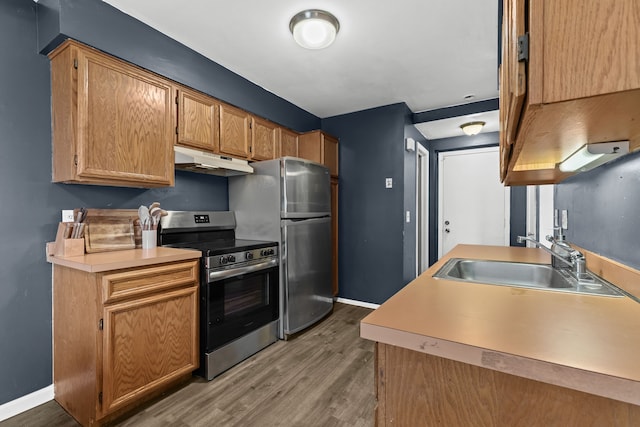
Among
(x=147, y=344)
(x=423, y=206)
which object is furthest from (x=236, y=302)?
(x=423, y=206)

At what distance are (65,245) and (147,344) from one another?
0.76m

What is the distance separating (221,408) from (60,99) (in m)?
2.11

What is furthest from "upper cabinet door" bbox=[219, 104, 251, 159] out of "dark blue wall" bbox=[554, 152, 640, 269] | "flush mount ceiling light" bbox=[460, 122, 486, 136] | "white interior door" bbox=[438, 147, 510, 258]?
"white interior door" bbox=[438, 147, 510, 258]

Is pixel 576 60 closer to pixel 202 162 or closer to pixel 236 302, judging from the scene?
pixel 202 162

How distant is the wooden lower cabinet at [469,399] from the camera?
1.97 feet

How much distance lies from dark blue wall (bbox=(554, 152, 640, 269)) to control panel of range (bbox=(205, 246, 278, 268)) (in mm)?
2075

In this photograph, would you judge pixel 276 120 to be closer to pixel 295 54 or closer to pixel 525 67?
pixel 295 54

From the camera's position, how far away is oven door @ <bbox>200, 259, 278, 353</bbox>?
203 cm

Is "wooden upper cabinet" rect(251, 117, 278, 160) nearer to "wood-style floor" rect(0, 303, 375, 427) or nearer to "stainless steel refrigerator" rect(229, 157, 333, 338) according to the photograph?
"stainless steel refrigerator" rect(229, 157, 333, 338)

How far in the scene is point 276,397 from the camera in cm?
185

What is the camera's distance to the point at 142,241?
2.12 metres

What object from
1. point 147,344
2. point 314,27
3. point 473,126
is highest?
point 314,27

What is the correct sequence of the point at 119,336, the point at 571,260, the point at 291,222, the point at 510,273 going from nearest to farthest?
the point at 571,260
the point at 119,336
the point at 510,273
the point at 291,222

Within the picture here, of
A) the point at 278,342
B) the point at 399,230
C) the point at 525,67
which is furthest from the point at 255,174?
the point at 525,67
